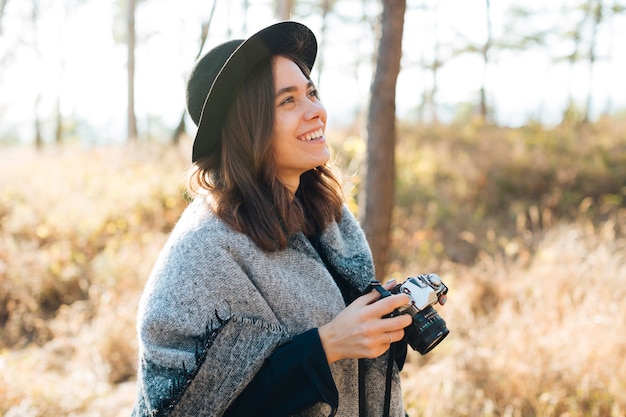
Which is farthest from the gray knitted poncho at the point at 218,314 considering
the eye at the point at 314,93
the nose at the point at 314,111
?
the eye at the point at 314,93

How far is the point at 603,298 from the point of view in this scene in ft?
13.5

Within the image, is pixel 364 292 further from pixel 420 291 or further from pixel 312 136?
pixel 312 136

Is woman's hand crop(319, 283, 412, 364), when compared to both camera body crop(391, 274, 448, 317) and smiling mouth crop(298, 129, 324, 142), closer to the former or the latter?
camera body crop(391, 274, 448, 317)

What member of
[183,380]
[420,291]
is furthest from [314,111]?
[183,380]

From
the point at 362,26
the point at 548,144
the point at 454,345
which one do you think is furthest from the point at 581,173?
the point at 362,26

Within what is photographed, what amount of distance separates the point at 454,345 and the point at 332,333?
2.68 meters

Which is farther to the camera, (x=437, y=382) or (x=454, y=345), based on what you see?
(x=454, y=345)

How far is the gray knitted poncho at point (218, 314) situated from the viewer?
4.72 feet

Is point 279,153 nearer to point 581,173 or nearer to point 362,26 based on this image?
point 581,173

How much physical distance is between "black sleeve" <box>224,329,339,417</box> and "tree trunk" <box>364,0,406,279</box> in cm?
253

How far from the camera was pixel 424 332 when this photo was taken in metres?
1.50

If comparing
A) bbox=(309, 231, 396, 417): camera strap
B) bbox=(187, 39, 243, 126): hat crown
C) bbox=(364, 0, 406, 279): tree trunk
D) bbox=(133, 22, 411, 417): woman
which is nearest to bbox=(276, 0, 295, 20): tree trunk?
bbox=(364, 0, 406, 279): tree trunk

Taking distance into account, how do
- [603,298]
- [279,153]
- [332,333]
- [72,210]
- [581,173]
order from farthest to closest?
1. [581,173]
2. [72,210]
3. [603,298]
4. [279,153]
5. [332,333]

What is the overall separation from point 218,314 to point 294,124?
68 cm
